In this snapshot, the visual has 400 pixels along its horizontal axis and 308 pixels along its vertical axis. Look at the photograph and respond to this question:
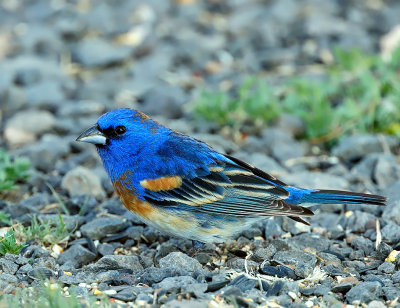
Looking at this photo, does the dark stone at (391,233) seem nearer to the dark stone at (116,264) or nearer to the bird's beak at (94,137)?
the dark stone at (116,264)

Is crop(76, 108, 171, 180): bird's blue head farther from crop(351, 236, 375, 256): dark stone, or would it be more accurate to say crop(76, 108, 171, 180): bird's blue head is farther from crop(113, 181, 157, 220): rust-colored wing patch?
crop(351, 236, 375, 256): dark stone

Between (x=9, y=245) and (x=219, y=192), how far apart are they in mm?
1302

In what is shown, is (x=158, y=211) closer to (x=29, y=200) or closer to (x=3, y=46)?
(x=29, y=200)

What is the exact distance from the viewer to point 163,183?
4.50 m

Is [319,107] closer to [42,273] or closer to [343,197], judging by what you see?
[343,197]

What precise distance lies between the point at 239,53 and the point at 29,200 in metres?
4.00

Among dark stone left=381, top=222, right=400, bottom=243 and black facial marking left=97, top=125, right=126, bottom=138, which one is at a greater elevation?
black facial marking left=97, top=125, right=126, bottom=138

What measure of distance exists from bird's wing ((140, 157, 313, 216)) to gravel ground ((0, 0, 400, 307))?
31cm

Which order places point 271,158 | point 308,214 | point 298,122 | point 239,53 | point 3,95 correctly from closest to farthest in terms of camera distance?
1. point 308,214
2. point 271,158
3. point 298,122
4. point 3,95
5. point 239,53

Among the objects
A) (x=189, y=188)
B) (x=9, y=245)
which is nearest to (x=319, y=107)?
(x=189, y=188)

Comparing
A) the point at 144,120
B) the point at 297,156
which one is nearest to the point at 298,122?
the point at 297,156

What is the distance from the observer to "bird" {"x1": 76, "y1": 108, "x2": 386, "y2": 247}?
4438 mm

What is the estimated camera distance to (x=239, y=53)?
853cm

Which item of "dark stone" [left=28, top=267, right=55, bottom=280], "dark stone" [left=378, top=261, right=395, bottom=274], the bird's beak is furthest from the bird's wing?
"dark stone" [left=28, top=267, right=55, bottom=280]
